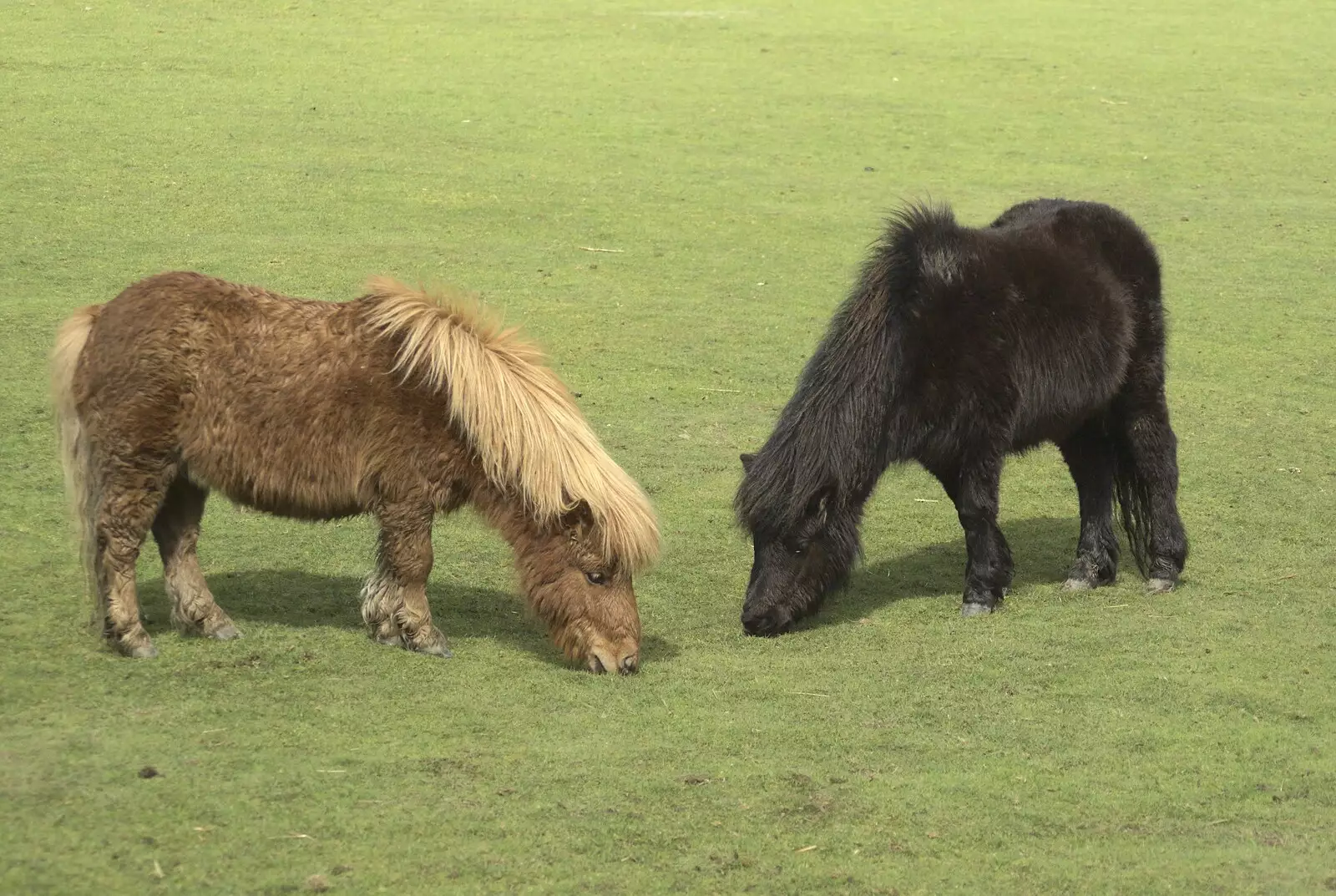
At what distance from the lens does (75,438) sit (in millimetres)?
6176

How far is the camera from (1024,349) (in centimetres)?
723

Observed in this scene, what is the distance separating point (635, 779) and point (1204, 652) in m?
2.68

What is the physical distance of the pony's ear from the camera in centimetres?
634

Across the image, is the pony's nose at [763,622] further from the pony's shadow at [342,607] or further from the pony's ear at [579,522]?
the pony's ear at [579,522]

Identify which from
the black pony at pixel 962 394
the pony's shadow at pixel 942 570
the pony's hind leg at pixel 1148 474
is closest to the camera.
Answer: the black pony at pixel 962 394

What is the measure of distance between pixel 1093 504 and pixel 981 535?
905 millimetres

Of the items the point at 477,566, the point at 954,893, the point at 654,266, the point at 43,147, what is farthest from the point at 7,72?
the point at 954,893

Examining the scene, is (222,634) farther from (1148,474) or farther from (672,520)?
(1148,474)

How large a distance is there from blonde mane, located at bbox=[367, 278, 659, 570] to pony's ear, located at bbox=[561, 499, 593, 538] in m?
0.05

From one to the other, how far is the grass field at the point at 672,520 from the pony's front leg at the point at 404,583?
12 centimetres

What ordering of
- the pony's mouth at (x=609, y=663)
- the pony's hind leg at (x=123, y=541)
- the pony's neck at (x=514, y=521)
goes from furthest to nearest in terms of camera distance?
1. the pony's neck at (x=514, y=521)
2. the pony's mouth at (x=609, y=663)
3. the pony's hind leg at (x=123, y=541)

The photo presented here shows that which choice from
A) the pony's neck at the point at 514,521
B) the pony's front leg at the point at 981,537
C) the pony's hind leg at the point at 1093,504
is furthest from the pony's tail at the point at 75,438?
the pony's hind leg at the point at 1093,504

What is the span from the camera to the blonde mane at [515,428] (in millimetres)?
6258

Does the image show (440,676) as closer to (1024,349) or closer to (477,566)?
(477,566)
